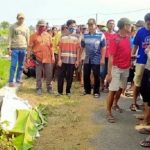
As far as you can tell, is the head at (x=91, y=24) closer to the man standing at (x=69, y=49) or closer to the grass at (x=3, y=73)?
the man standing at (x=69, y=49)

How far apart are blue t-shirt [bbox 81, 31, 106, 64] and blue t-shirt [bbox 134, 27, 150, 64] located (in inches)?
93.7

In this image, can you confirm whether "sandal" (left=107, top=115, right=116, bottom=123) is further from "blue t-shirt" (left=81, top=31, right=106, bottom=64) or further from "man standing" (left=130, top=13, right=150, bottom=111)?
"blue t-shirt" (left=81, top=31, right=106, bottom=64)

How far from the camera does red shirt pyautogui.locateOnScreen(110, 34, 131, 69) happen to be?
324 inches

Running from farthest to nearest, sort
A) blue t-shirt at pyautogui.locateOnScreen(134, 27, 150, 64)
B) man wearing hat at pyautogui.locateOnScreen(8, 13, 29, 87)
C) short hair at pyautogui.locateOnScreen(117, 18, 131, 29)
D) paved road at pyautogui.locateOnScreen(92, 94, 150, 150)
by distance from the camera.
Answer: man wearing hat at pyautogui.locateOnScreen(8, 13, 29, 87) < blue t-shirt at pyautogui.locateOnScreen(134, 27, 150, 64) < short hair at pyautogui.locateOnScreen(117, 18, 131, 29) < paved road at pyautogui.locateOnScreen(92, 94, 150, 150)

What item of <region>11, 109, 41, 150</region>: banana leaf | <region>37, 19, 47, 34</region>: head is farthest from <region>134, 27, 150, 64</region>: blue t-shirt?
<region>37, 19, 47, 34</region>: head

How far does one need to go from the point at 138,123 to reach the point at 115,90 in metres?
0.71

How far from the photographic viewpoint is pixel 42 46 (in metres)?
11.1

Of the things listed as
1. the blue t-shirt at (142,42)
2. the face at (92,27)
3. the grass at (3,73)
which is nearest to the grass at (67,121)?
the grass at (3,73)

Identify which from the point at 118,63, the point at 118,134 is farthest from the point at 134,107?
the point at 118,134

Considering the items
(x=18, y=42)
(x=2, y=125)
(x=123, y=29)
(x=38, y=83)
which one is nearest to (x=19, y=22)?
(x=18, y=42)

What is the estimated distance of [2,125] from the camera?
674 cm

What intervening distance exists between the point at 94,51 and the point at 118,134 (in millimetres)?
3616

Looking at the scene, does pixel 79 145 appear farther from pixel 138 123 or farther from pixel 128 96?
pixel 128 96

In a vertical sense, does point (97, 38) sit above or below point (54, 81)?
above
